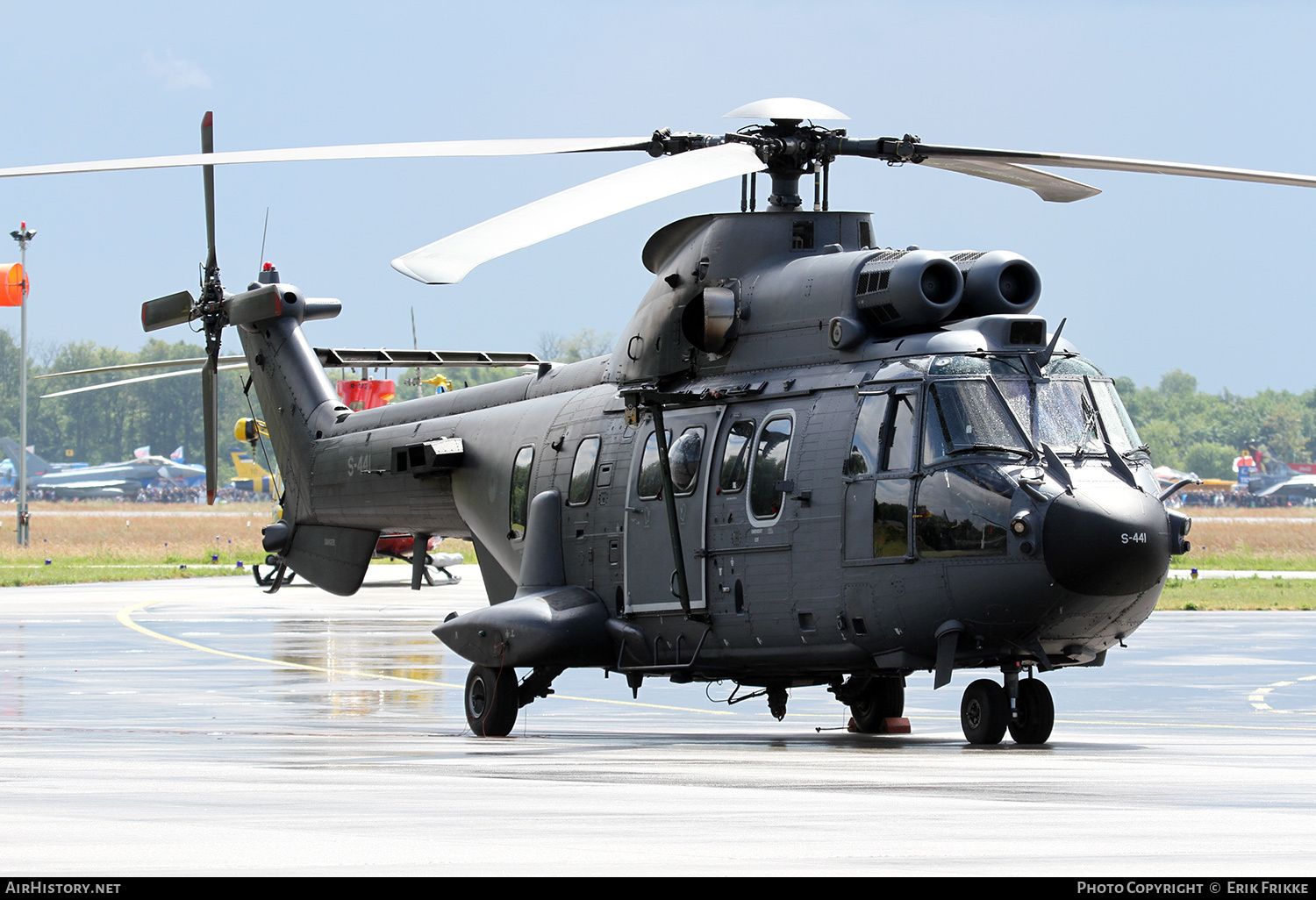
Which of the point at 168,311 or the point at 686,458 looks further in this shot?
the point at 168,311

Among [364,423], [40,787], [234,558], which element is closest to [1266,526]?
[234,558]

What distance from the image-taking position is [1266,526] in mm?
94188

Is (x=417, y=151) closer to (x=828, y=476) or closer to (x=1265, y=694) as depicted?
(x=828, y=476)

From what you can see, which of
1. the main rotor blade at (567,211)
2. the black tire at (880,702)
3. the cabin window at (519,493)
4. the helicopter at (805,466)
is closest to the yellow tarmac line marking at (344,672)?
the cabin window at (519,493)

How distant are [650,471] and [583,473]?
1053 mm

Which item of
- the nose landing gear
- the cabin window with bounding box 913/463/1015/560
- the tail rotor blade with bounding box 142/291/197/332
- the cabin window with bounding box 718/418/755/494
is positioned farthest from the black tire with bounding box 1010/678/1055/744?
the tail rotor blade with bounding box 142/291/197/332

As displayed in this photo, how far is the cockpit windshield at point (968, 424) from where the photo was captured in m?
10.6

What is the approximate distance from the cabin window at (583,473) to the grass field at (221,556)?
20015 millimetres

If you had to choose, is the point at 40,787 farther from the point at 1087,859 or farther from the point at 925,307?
the point at 925,307

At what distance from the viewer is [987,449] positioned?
34.7 ft

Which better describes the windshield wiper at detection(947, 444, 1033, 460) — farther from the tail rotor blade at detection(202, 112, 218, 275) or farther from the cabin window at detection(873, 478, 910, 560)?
the tail rotor blade at detection(202, 112, 218, 275)

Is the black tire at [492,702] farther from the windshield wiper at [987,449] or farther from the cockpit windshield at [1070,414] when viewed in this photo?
the cockpit windshield at [1070,414]

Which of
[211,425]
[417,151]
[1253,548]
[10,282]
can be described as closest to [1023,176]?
[417,151]

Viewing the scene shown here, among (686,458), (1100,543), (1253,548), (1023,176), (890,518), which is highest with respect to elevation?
(1023,176)
